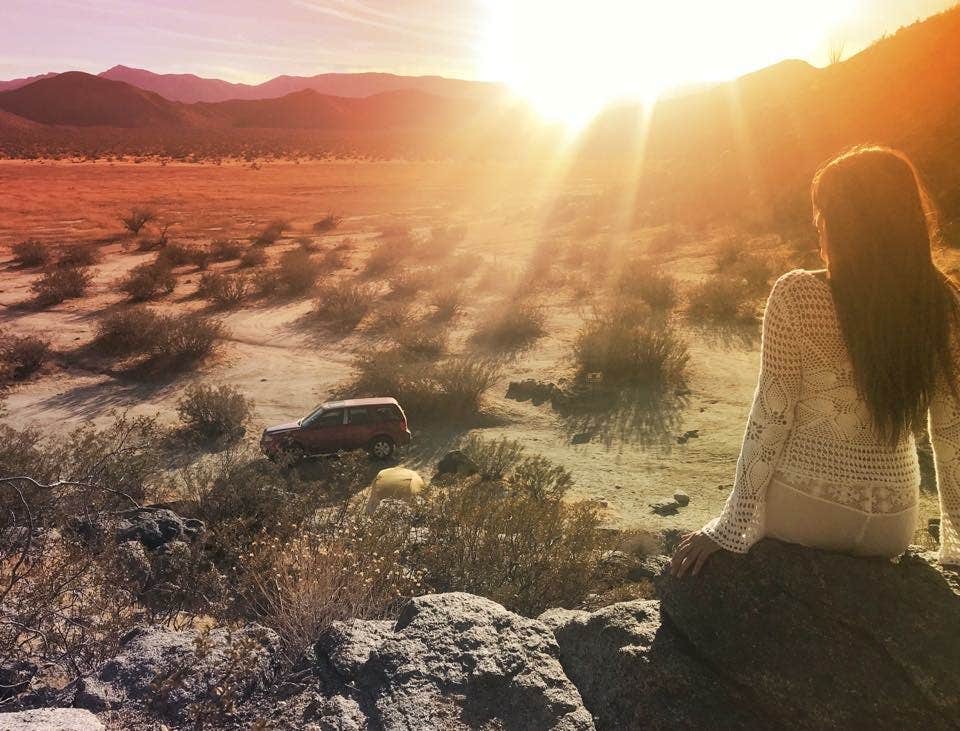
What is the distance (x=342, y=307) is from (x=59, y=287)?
8172 mm

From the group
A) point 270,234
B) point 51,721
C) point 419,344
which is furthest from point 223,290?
point 51,721

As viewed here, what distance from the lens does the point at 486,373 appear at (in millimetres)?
12953

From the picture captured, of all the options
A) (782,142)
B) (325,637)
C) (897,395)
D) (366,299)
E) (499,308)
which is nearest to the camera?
(897,395)

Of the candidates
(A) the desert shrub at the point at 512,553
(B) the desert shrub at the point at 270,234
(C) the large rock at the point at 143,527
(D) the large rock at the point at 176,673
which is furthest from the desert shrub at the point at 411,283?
(D) the large rock at the point at 176,673

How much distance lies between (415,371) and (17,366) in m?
7.74

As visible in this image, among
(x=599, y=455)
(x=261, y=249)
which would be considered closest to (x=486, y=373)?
(x=599, y=455)

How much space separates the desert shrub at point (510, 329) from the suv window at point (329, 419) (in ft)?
18.5

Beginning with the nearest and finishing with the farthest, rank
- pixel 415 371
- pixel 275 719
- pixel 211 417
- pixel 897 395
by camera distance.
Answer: pixel 897 395, pixel 275 719, pixel 211 417, pixel 415 371

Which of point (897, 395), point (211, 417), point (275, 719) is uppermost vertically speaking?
point (897, 395)

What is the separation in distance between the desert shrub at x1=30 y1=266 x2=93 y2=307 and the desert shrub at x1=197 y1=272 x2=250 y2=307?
125 inches

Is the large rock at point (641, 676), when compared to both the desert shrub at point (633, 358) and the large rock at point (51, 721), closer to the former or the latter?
the large rock at point (51, 721)

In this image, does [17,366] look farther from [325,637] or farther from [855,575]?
[855,575]

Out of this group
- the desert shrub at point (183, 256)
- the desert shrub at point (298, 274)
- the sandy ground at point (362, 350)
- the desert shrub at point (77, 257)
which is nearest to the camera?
the sandy ground at point (362, 350)

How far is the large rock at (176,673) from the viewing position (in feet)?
8.49
